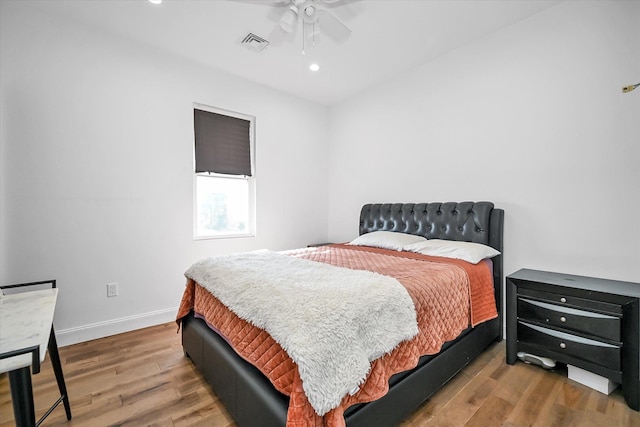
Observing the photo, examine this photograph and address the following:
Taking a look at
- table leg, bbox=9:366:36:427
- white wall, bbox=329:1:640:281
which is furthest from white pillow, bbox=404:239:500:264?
table leg, bbox=9:366:36:427

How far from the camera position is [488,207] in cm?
251

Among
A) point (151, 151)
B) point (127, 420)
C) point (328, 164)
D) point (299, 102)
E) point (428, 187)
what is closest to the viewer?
point (127, 420)

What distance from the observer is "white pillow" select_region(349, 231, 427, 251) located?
8.98 ft

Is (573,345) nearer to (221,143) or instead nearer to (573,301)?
(573,301)

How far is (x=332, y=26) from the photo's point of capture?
2.26m

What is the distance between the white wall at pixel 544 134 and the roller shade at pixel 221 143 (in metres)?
1.93

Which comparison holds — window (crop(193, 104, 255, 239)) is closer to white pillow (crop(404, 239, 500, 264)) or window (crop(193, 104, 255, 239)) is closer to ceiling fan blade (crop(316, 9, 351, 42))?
ceiling fan blade (crop(316, 9, 351, 42))

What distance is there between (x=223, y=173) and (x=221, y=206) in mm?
400

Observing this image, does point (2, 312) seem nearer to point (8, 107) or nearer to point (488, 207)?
point (8, 107)

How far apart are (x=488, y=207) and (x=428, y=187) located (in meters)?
0.71

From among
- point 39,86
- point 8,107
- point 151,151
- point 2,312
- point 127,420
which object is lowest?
point 127,420

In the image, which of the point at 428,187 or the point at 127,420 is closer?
the point at 127,420

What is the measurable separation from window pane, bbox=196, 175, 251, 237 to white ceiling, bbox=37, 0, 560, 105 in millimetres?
1312

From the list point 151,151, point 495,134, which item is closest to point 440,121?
point 495,134
